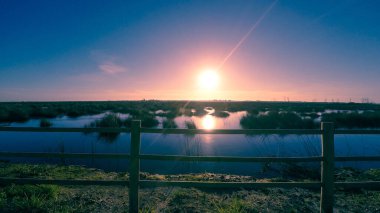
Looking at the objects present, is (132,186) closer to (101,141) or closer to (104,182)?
(104,182)

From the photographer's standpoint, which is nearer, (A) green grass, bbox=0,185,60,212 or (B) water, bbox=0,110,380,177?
(A) green grass, bbox=0,185,60,212

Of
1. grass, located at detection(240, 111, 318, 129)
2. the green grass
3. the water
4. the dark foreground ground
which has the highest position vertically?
grass, located at detection(240, 111, 318, 129)

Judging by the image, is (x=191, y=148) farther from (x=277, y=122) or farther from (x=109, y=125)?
(x=277, y=122)

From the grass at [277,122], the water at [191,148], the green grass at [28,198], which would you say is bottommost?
the water at [191,148]

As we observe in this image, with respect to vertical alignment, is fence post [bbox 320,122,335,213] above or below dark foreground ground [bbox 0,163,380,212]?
above

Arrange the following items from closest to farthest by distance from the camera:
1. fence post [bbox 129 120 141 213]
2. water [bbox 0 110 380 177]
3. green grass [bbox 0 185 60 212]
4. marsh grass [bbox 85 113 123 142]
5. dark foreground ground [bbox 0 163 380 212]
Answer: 1. fence post [bbox 129 120 141 213]
2. green grass [bbox 0 185 60 212]
3. dark foreground ground [bbox 0 163 380 212]
4. water [bbox 0 110 380 177]
5. marsh grass [bbox 85 113 123 142]

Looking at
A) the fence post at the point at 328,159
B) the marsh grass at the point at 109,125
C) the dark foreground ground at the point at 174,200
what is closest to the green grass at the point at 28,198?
the dark foreground ground at the point at 174,200

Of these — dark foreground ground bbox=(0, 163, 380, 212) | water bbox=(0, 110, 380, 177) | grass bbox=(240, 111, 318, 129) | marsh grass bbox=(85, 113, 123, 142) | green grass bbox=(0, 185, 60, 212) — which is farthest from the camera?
grass bbox=(240, 111, 318, 129)

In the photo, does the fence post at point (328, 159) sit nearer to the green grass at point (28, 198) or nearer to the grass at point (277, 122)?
the green grass at point (28, 198)

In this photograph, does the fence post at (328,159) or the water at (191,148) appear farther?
the water at (191,148)

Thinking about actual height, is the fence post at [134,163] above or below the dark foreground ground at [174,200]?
above

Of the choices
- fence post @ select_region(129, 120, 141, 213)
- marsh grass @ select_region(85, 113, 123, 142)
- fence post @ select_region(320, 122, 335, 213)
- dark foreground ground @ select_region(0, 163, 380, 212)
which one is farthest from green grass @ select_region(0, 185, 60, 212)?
marsh grass @ select_region(85, 113, 123, 142)

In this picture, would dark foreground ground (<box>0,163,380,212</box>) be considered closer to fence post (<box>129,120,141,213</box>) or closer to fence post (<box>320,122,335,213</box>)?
fence post (<box>129,120,141,213</box>)

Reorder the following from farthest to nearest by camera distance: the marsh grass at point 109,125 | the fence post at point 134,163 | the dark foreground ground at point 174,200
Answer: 1. the marsh grass at point 109,125
2. the dark foreground ground at point 174,200
3. the fence post at point 134,163
